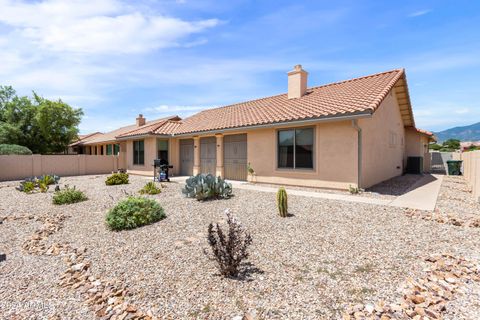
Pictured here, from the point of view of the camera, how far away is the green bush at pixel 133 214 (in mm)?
6469

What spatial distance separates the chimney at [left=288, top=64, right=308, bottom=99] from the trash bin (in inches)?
492

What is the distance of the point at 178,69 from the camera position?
13.1 meters

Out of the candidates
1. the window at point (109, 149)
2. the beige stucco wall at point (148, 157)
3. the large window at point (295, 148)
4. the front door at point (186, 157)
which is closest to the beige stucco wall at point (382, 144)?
the large window at point (295, 148)

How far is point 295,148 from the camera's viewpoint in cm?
1166

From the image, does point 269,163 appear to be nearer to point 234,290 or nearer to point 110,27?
point 110,27

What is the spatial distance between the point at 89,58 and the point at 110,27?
2657mm

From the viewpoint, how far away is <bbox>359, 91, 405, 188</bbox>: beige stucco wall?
35.4 feet

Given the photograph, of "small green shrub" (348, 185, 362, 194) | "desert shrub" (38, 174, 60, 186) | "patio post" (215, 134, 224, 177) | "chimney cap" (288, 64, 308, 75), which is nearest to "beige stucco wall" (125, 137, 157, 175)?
"patio post" (215, 134, 224, 177)

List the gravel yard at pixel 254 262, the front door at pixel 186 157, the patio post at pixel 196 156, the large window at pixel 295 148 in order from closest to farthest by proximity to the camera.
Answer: the gravel yard at pixel 254 262 → the large window at pixel 295 148 → the patio post at pixel 196 156 → the front door at pixel 186 157

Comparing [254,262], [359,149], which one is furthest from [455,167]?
[254,262]

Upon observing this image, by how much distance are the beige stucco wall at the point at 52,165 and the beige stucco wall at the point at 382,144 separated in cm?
2146

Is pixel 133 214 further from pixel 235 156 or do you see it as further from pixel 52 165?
pixel 52 165

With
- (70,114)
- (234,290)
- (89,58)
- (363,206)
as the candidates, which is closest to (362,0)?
(363,206)

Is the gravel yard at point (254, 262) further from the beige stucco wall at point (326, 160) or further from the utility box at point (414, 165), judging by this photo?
the utility box at point (414, 165)
